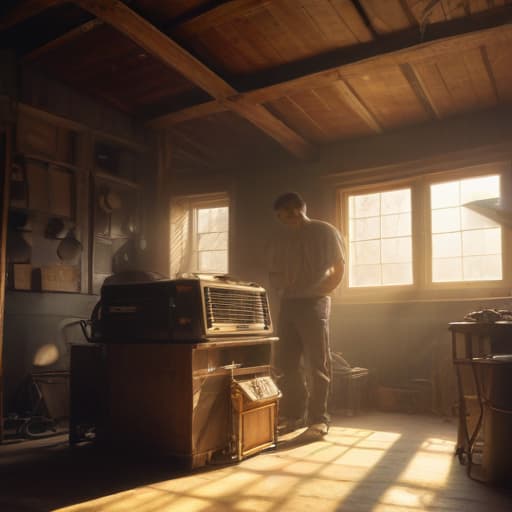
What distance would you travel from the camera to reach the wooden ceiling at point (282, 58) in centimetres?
398

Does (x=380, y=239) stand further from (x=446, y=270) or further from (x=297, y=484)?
(x=297, y=484)

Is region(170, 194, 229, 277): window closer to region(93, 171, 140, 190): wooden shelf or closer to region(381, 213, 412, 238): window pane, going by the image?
region(93, 171, 140, 190): wooden shelf

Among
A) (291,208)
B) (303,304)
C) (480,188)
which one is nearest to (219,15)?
(291,208)

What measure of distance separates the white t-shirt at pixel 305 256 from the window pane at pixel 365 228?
5.86ft

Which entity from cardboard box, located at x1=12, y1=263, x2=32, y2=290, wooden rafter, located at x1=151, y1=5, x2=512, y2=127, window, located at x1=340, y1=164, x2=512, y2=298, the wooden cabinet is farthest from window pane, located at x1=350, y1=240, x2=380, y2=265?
cardboard box, located at x1=12, y1=263, x2=32, y2=290

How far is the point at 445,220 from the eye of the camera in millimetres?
5852

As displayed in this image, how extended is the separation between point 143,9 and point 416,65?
92.5 inches

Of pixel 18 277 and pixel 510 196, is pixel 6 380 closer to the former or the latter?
pixel 18 277

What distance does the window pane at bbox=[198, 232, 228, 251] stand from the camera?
278 inches

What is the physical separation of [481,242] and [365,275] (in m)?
1.30

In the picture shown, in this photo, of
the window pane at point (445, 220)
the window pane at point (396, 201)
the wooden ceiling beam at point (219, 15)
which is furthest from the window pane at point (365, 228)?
the wooden ceiling beam at point (219, 15)

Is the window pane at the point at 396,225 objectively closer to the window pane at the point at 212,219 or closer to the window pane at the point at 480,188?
the window pane at the point at 480,188

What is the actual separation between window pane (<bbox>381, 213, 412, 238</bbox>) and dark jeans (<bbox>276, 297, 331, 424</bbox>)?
2.00 metres

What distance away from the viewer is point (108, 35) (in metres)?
4.75
